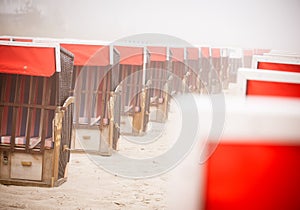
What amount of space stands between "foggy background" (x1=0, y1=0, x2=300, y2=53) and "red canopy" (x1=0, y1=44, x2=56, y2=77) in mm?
439

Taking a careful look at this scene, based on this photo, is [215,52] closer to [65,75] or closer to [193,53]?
[193,53]

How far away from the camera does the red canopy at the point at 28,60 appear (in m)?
2.18

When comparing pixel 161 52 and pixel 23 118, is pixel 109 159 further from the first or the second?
pixel 161 52

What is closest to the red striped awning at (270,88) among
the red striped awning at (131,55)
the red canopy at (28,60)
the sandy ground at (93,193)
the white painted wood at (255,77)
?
the white painted wood at (255,77)

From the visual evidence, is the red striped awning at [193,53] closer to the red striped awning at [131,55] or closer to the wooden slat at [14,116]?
the red striped awning at [131,55]

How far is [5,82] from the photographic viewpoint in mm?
2322

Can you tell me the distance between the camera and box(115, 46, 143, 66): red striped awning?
115 inches

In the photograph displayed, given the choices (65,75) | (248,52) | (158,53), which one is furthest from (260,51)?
(65,75)

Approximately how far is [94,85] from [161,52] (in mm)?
611

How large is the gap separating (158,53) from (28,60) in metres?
1.17

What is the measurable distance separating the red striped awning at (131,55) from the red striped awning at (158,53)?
0.07m

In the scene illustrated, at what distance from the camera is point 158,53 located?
3170 mm

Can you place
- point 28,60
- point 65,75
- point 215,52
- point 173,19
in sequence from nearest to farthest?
point 28,60 < point 65,75 < point 173,19 < point 215,52

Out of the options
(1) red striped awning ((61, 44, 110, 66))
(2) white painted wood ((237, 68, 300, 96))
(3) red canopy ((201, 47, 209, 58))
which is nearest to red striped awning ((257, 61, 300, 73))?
(3) red canopy ((201, 47, 209, 58))
